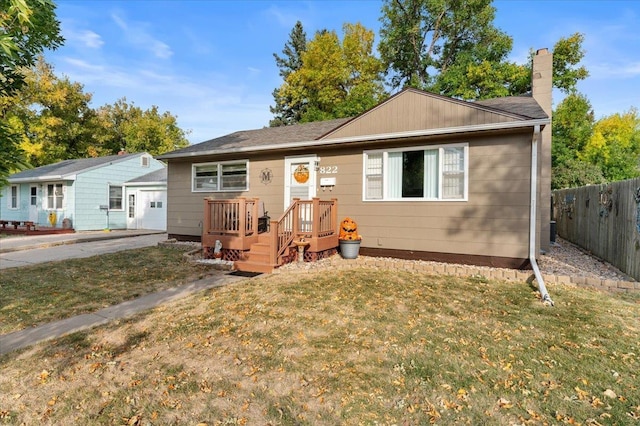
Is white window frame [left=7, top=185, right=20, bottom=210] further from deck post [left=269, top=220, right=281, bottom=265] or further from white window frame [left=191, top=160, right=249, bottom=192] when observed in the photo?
deck post [left=269, top=220, right=281, bottom=265]

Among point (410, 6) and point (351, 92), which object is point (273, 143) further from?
point (410, 6)

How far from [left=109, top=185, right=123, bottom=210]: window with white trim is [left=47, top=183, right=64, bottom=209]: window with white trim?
2101 mm

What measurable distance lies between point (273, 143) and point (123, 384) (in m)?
7.48

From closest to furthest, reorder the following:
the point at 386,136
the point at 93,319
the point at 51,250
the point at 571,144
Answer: the point at 93,319, the point at 386,136, the point at 51,250, the point at 571,144

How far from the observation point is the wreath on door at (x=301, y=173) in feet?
30.2

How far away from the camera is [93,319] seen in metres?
4.54

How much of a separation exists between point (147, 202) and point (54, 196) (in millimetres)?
4699

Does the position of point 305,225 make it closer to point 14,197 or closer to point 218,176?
point 218,176

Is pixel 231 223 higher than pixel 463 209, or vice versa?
pixel 463 209

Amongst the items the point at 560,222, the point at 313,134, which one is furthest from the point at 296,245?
the point at 560,222

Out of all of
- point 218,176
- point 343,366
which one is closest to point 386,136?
point 218,176

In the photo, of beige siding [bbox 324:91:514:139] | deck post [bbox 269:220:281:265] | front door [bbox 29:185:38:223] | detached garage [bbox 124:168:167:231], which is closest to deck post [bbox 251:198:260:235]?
deck post [bbox 269:220:281:265]

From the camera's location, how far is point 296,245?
764cm

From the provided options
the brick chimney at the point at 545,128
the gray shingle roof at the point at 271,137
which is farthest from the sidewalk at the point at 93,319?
the brick chimney at the point at 545,128
